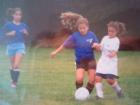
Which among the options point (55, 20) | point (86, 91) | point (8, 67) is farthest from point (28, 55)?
point (86, 91)

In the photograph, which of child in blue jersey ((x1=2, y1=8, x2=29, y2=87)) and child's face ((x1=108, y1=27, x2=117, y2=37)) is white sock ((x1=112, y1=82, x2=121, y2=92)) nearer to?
child's face ((x1=108, y1=27, x2=117, y2=37))

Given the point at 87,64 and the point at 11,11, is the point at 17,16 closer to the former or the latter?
the point at 11,11

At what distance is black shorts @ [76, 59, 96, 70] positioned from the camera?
5.15 feet

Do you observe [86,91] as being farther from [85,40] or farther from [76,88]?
[85,40]

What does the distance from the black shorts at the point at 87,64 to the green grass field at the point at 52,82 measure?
0.04m

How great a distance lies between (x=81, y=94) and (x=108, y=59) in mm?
246

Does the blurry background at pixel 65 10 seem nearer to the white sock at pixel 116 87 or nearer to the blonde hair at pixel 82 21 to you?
the blonde hair at pixel 82 21

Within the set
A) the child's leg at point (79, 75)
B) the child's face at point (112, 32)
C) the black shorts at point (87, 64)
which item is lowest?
the child's leg at point (79, 75)

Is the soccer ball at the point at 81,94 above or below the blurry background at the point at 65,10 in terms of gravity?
below

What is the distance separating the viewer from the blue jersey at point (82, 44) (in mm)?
1544

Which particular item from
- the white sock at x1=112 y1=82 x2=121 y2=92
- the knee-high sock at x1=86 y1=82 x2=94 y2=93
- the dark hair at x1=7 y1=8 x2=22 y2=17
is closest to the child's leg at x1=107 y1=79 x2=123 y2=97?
the white sock at x1=112 y1=82 x2=121 y2=92

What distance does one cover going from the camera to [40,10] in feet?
5.02

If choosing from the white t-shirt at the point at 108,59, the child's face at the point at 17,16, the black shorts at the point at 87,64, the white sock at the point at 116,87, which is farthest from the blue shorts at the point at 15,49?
the white sock at the point at 116,87

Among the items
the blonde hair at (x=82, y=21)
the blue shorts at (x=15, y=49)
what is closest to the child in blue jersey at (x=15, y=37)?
the blue shorts at (x=15, y=49)
